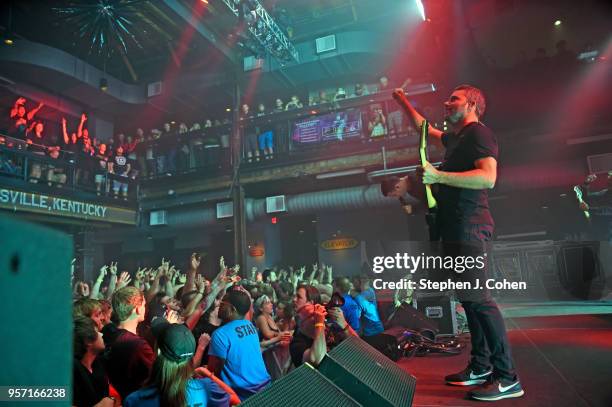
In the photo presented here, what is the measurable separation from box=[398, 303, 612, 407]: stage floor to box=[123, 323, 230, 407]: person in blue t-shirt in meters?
1.15

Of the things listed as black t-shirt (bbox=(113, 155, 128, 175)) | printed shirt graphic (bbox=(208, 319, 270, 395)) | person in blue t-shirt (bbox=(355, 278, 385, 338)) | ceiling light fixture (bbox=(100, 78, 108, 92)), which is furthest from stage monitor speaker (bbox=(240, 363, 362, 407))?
ceiling light fixture (bbox=(100, 78, 108, 92))

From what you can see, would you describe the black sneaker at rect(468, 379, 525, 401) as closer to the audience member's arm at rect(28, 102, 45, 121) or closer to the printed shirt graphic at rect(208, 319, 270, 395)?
the printed shirt graphic at rect(208, 319, 270, 395)

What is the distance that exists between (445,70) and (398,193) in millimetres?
5620

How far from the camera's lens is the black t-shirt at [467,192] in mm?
2184

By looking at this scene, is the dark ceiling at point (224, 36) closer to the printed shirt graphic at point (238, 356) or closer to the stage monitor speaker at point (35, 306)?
the printed shirt graphic at point (238, 356)

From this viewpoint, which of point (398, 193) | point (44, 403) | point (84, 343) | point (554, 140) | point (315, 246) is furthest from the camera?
point (315, 246)

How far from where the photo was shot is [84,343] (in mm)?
2088

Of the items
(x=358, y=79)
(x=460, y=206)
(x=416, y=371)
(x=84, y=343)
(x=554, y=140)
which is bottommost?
(x=416, y=371)

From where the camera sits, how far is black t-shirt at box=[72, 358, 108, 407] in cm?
182

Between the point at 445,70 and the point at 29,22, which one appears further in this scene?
the point at 29,22

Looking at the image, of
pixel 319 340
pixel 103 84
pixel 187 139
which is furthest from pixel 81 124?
pixel 319 340

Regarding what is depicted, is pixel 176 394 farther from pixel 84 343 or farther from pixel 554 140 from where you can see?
pixel 554 140

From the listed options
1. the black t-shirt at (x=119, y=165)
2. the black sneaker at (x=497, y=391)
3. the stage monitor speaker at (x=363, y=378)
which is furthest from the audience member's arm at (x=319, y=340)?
the black t-shirt at (x=119, y=165)

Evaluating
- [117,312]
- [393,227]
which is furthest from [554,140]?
[117,312]
